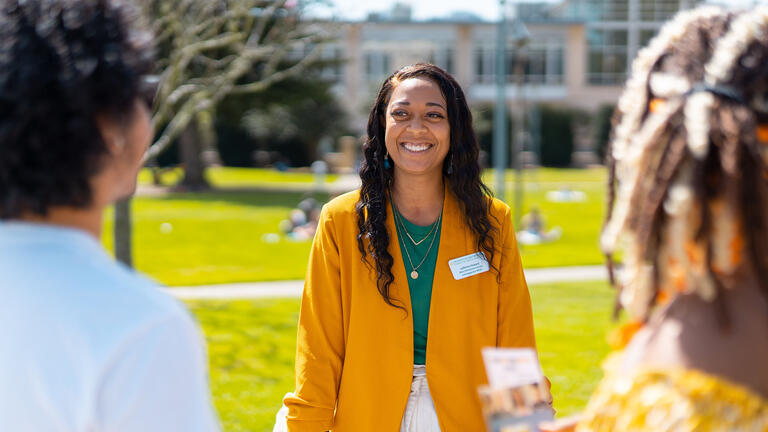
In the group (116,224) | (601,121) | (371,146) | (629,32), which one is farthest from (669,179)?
(629,32)

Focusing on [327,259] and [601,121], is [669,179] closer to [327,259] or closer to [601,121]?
[327,259]

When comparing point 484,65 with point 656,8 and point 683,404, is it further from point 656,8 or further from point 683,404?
point 683,404

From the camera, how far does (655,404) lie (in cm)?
147

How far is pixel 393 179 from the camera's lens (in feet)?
10.4

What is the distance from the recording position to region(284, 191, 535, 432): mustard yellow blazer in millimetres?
2766

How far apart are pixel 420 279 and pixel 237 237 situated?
1449 centimetres

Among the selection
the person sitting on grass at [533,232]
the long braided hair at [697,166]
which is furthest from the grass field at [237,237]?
the long braided hair at [697,166]

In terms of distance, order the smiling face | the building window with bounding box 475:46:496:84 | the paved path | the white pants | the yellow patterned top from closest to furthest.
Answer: the yellow patterned top → the white pants → the smiling face → the paved path → the building window with bounding box 475:46:496:84

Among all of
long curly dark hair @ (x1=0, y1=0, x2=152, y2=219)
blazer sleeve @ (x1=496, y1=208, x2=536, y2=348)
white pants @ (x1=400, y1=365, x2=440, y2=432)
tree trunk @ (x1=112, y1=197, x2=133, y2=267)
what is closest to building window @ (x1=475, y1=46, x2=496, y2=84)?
tree trunk @ (x1=112, y1=197, x2=133, y2=267)

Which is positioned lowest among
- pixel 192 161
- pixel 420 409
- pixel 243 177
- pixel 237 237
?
pixel 243 177

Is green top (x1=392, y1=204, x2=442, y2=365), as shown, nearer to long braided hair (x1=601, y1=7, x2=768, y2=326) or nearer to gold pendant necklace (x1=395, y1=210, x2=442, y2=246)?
gold pendant necklace (x1=395, y1=210, x2=442, y2=246)

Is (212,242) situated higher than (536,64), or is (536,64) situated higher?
(212,242)

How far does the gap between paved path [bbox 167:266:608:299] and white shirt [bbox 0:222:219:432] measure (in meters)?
8.78

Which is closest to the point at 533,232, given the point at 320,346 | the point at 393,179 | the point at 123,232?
the point at 123,232
